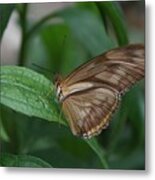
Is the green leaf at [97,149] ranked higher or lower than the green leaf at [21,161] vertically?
higher

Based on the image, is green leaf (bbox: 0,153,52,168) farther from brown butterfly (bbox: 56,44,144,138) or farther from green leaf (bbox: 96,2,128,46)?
green leaf (bbox: 96,2,128,46)

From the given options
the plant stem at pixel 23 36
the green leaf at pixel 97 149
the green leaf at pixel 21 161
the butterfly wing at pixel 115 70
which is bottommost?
the green leaf at pixel 21 161

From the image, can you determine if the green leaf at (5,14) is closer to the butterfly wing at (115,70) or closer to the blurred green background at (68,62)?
the blurred green background at (68,62)

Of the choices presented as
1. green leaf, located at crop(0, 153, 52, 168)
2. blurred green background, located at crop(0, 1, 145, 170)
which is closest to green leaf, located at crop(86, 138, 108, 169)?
blurred green background, located at crop(0, 1, 145, 170)

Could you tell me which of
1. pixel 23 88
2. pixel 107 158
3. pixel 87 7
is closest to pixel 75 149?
pixel 107 158

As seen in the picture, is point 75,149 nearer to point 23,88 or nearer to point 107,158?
point 107,158

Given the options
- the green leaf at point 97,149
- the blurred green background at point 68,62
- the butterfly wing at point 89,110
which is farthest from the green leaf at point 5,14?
the green leaf at point 97,149

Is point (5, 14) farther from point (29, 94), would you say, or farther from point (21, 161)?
point (21, 161)
